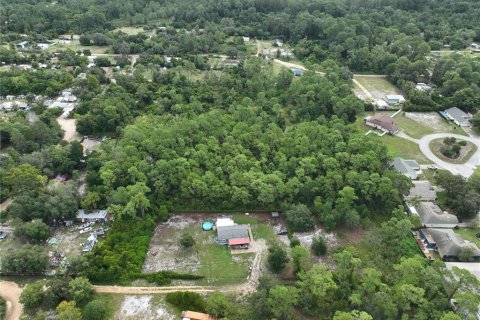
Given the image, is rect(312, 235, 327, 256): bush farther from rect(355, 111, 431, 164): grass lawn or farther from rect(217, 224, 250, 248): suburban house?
rect(355, 111, 431, 164): grass lawn

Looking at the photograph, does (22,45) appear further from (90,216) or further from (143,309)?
(143,309)

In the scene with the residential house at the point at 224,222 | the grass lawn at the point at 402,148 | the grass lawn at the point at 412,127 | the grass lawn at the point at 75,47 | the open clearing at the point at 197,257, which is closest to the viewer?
the open clearing at the point at 197,257

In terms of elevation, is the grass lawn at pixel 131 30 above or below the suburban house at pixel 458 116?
above

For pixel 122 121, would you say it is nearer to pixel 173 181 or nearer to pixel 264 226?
pixel 173 181

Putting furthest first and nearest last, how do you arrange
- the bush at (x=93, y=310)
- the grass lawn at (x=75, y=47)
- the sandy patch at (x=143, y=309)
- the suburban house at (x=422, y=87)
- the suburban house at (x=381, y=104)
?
the grass lawn at (x=75, y=47) → the suburban house at (x=422, y=87) → the suburban house at (x=381, y=104) → the sandy patch at (x=143, y=309) → the bush at (x=93, y=310)

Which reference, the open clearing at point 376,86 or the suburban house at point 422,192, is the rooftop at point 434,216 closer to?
the suburban house at point 422,192

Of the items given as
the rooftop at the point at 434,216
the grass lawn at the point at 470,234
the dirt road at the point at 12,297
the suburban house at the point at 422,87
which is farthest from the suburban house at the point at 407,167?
the dirt road at the point at 12,297

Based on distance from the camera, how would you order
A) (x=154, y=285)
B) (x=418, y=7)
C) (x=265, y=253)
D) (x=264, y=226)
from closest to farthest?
1. (x=154, y=285)
2. (x=265, y=253)
3. (x=264, y=226)
4. (x=418, y=7)

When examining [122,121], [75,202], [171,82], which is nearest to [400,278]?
[75,202]
